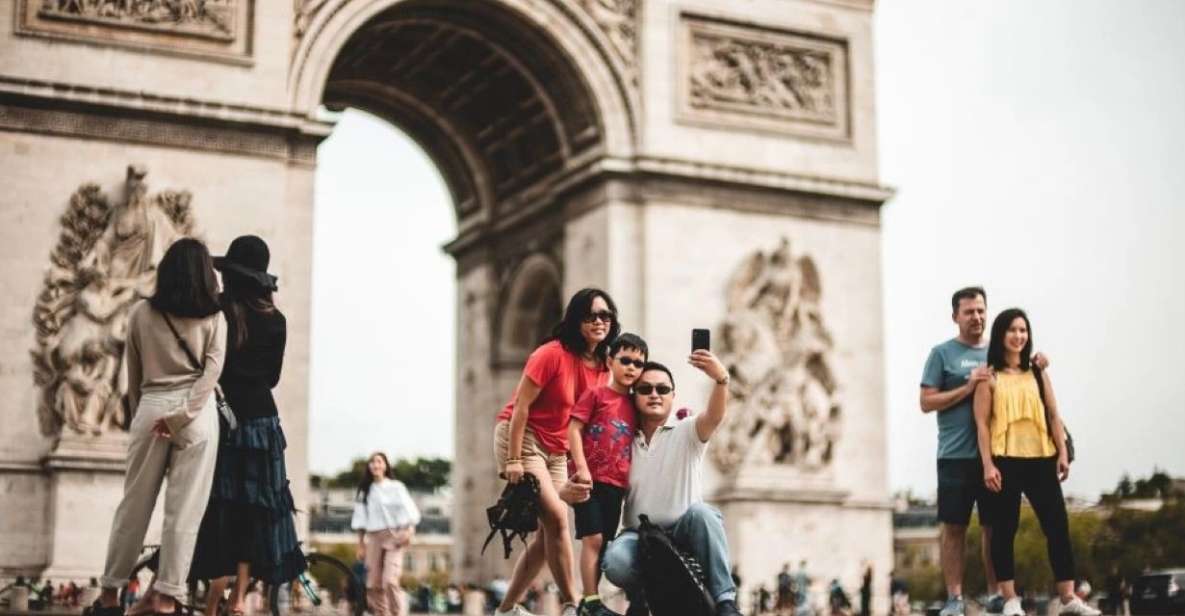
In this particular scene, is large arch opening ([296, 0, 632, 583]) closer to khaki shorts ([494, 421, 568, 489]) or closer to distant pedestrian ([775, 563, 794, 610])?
distant pedestrian ([775, 563, 794, 610])

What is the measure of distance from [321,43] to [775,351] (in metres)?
8.16

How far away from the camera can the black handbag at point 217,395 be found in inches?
384

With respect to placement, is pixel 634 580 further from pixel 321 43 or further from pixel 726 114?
pixel 726 114

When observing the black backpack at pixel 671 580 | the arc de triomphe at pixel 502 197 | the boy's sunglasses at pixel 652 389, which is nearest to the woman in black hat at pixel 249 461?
the boy's sunglasses at pixel 652 389

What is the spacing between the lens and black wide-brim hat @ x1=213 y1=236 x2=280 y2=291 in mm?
10344

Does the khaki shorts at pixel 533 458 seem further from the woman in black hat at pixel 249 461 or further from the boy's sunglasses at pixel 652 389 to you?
the woman in black hat at pixel 249 461

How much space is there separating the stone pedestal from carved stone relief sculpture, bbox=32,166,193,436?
32 cm

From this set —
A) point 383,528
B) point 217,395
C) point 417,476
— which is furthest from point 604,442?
point 417,476

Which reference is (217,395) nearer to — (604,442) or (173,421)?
(173,421)

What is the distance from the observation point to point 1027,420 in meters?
11.6

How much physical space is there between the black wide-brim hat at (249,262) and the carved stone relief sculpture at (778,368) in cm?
1623

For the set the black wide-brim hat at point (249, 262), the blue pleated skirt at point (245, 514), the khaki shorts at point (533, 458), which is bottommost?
the blue pleated skirt at point (245, 514)

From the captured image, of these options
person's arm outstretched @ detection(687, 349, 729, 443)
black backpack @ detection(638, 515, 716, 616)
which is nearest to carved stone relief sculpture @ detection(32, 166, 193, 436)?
person's arm outstretched @ detection(687, 349, 729, 443)

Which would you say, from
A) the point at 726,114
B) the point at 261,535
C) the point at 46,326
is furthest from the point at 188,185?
the point at 261,535
